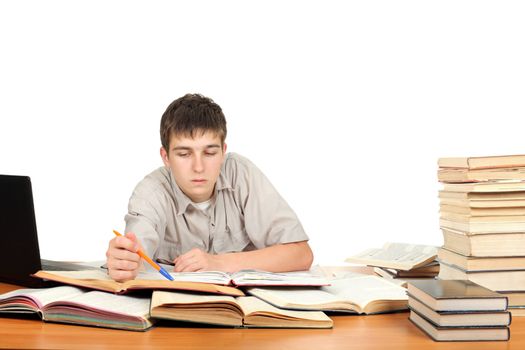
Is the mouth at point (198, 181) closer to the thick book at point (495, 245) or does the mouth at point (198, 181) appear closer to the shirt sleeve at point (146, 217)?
the shirt sleeve at point (146, 217)

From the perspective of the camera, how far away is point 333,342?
4.09ft

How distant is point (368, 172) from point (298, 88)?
68cm

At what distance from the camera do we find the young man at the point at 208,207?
2.15 meters

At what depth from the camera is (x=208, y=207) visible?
2.47m

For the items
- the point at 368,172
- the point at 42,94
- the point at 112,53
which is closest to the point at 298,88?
the point at 368,172

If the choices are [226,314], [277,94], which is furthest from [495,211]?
[277,94]

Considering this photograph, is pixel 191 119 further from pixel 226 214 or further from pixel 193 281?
pixel 193 281

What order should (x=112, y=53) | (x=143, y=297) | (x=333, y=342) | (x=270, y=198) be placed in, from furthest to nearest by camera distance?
(x=112, y=53)
(x=270, y=198)
(x=143, y=297)
(x=333, y=342)

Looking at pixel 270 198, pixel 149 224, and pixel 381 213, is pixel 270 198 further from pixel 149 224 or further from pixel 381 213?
pixel 381 213

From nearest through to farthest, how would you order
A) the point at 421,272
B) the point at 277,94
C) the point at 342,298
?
the point at 342,298 < the point at 421,272 < the point at 277,94

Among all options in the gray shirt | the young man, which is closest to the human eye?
the young man

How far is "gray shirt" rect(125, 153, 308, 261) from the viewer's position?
2.34m

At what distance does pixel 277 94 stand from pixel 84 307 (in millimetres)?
3091

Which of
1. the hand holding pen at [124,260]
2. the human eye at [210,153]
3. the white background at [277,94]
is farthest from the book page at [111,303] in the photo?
the white background at [277,94]
